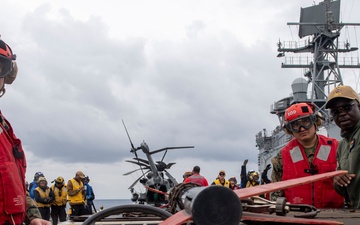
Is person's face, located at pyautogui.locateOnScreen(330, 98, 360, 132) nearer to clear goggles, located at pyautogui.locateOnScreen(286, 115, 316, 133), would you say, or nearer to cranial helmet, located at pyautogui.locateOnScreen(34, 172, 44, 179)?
clear goggles, located at pyautogui.locateOnScreen(286, 115, 316, 133)

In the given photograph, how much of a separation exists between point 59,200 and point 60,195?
0.17m

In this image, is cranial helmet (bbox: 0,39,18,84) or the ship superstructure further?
the ship superstructure

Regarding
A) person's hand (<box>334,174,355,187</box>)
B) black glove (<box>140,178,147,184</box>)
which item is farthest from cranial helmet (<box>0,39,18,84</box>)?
black glove (<box>140,178,147,184</box>)

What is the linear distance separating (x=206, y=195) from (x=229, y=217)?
4.4 inches

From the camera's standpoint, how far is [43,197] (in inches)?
641

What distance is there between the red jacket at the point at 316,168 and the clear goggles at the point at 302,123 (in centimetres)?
18

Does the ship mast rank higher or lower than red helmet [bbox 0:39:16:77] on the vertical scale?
higher

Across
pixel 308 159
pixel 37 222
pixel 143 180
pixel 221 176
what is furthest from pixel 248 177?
pixel 37 222

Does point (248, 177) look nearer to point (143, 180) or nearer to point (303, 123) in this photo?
point (143, 180)

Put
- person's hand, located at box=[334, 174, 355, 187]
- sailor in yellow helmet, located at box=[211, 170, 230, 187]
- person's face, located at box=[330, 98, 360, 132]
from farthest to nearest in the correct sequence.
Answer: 1. sailor in yellow helmet, located at box=[211, 170, 230, 187]
2. person's face, located at box=[330, 98, 360, 132]
3. person's hand, located at box=[334, 174, 355, 187]

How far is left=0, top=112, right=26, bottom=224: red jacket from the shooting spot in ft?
8.96

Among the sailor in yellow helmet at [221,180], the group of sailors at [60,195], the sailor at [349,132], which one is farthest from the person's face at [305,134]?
Result: the group of sailors at [60,195]

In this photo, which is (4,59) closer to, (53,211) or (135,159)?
(53,211)

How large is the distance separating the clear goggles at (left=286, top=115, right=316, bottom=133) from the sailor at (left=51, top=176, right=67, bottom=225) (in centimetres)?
1380
